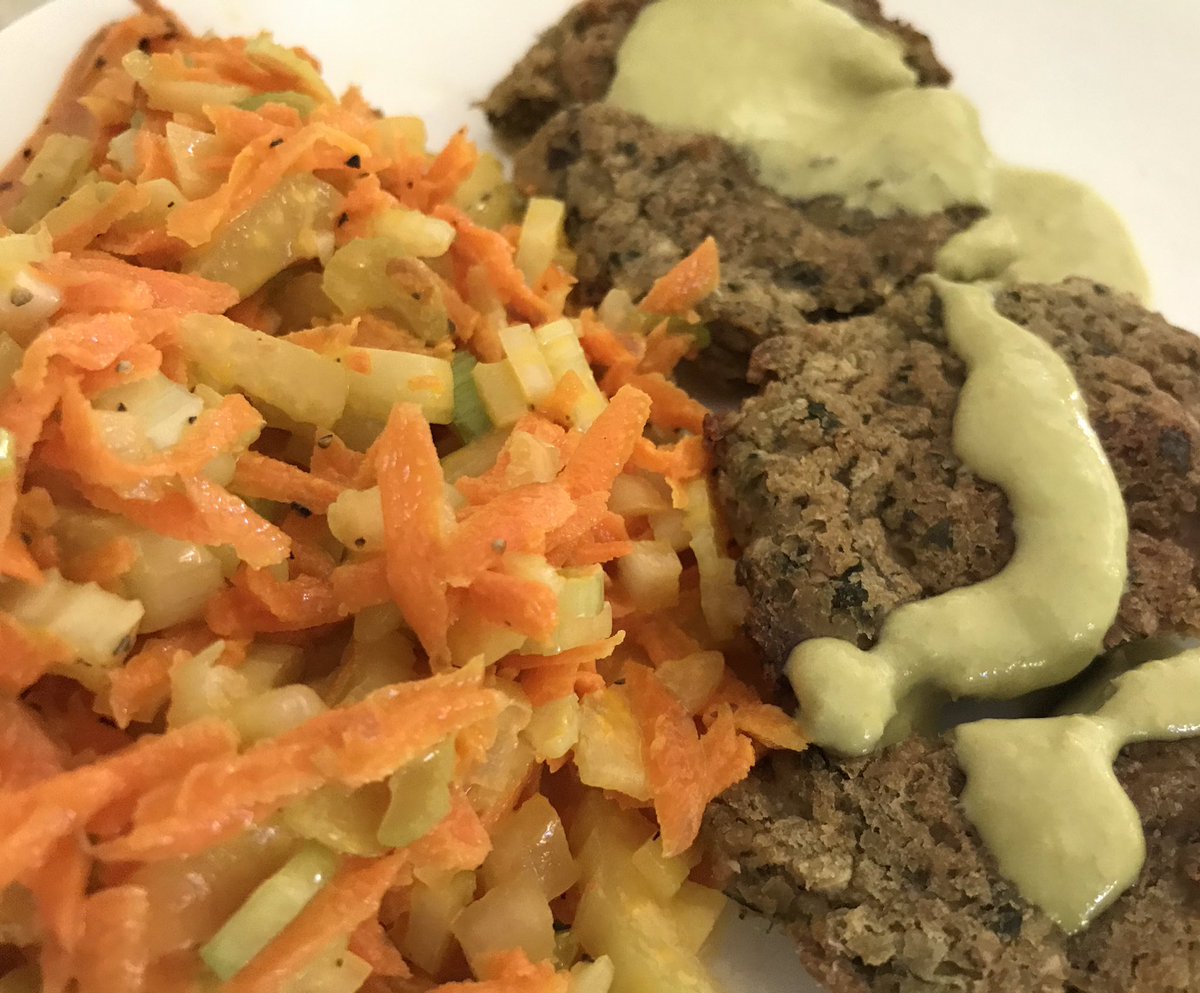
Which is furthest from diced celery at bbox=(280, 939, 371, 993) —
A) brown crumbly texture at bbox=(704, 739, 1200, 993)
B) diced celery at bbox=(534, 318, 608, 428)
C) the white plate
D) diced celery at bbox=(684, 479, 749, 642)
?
the white plate

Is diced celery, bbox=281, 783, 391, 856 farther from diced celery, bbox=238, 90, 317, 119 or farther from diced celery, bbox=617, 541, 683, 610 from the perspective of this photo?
diced celery, bbox=238, 90, 317, 119

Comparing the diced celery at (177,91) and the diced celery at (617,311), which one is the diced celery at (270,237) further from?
the diced celery at (617,311)

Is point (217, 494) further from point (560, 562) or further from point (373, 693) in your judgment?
point (560, 562)

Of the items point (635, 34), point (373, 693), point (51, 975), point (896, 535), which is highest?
point (635, 34)

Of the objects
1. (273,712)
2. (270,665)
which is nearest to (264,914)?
(273,712)

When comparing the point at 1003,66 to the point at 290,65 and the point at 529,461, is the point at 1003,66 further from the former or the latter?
the point at 529,461

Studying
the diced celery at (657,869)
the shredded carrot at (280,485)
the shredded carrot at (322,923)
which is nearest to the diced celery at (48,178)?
the shredded carrot at (280,485)

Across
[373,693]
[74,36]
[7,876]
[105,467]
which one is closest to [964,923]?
[373,693]
